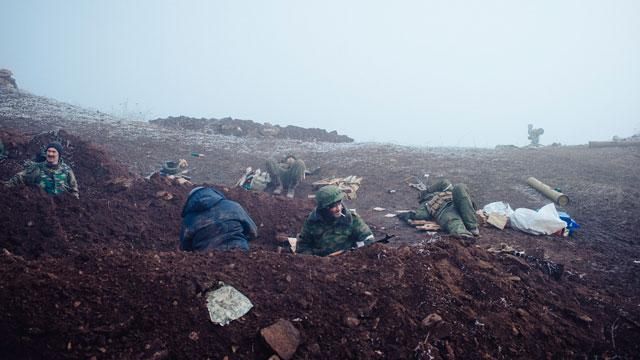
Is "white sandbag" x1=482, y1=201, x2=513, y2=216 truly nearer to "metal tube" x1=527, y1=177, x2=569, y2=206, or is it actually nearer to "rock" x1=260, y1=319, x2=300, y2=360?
"metal tube" x1=527, y1=177, x2=569, y2=206

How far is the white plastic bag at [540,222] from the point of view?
612 centimetres

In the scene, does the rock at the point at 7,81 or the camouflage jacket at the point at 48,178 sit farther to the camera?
the rock at the point at 7,81

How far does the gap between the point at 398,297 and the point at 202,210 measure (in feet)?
9.28

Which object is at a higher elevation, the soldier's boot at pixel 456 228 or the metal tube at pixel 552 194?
the metal tube at pixel 552 194

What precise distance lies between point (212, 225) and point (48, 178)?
4.32m

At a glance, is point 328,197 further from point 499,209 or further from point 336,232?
point 499,209

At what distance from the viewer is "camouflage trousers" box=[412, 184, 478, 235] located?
20.0ft

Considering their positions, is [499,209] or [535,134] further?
[535,134]

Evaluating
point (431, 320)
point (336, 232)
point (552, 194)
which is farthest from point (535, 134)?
point (431, 320)

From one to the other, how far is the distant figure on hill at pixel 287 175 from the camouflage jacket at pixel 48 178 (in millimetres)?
4736

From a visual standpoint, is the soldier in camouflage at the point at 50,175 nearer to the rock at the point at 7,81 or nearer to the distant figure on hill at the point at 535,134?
the rock at the point at 7,81

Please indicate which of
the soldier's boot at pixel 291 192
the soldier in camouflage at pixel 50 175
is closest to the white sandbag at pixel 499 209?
the soldier's boot at pixel 291 192

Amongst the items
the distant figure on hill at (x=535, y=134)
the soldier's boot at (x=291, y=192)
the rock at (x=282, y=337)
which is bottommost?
the soldier's boot at (x=291, y=192)

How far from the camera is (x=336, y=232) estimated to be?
4.99 meters
